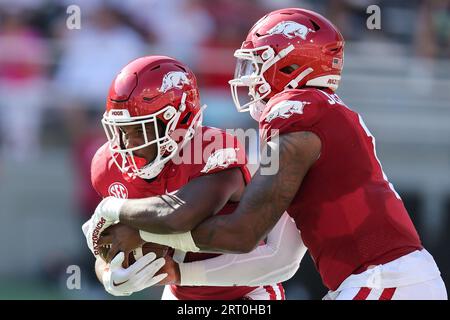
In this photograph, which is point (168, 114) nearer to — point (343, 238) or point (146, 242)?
point (146, 242)

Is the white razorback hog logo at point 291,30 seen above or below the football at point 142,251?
above

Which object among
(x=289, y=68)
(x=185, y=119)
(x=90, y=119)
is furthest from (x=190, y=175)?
(x=90, y=119)

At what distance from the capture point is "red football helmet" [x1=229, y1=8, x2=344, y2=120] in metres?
3.81

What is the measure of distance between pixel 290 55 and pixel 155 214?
2.78ft

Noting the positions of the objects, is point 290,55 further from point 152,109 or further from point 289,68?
point 152,109

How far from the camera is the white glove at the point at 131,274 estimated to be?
383 centimetres

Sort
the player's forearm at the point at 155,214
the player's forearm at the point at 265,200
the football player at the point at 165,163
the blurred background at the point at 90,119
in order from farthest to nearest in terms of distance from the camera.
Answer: the blurred background at the point at 90,119 → the football player at the point at 165,163 → the player's forearm at the point at 155,214 → the player's forearm at the point at 265,200

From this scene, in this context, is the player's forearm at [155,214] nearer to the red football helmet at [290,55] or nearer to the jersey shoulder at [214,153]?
the jersey shoulder at [214,153]

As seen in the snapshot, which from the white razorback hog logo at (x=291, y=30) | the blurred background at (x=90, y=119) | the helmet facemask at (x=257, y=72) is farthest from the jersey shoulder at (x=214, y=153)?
the blurred background at (x=90, y=119)

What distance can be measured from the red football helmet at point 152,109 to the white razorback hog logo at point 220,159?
19cm

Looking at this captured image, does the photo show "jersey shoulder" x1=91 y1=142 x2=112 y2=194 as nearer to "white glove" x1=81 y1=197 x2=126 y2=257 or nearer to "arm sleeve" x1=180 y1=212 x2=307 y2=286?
"white glove" x1=81 y1=197 x2=126 y2=257

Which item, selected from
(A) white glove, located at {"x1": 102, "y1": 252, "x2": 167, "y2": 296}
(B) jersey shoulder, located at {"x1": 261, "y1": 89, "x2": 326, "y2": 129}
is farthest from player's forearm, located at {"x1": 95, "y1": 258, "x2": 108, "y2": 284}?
(B) jersey shoulder, located at {"x1": 261, "y1": 89, "x2": 326, "y2": 129}

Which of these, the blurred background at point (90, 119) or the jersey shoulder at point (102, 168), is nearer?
the jersey shoulder at point (102, 168)

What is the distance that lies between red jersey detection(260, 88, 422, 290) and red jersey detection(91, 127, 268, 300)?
0.41m
